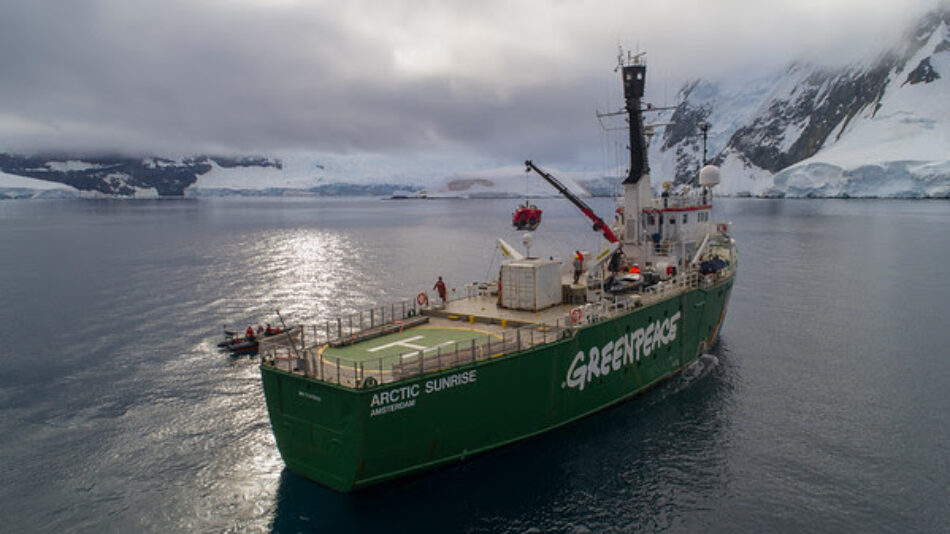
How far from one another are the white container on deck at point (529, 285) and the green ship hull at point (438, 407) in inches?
139

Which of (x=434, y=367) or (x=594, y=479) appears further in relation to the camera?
(x=594, y=479)

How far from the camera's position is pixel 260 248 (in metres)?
91.6

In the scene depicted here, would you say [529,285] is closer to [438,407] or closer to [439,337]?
[439,337]

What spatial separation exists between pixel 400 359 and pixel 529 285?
30.7 ft

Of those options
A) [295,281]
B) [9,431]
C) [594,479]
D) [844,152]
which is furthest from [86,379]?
[844,152]

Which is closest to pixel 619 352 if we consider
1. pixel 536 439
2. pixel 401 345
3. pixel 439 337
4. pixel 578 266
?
pixel 536 439

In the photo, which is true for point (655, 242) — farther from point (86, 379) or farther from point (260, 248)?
point (260, 248)

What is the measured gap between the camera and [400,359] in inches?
775

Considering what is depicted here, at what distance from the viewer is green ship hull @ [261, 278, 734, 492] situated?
1902 centimetres

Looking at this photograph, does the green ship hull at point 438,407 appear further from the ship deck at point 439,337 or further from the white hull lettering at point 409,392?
the ship deck at point 439,337

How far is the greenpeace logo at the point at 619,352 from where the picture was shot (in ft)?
79.6

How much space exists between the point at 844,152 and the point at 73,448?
8512 inches

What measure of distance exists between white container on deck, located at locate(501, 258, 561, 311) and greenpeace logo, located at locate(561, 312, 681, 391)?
12.5ft

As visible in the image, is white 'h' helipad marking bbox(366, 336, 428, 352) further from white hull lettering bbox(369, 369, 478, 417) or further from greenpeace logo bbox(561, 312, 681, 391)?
greenpeace logo bbox(561, 312, 681, 391)
